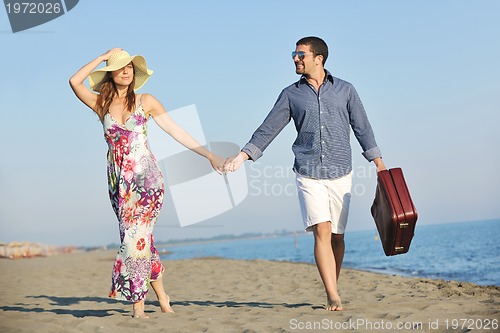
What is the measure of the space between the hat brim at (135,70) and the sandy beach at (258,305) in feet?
6.13

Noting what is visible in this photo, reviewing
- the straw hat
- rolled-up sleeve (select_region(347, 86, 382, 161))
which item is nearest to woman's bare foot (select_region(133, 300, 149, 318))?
the straw hat

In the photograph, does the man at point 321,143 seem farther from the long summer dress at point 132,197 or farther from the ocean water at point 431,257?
the ocean water at point 431,257

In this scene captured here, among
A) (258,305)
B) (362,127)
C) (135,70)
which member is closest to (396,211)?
(362,127)

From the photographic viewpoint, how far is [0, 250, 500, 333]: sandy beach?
13.5ft

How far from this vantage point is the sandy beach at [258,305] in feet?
13.5

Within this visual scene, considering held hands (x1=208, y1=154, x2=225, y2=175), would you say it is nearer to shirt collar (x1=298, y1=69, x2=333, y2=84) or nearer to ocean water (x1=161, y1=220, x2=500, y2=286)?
shirt collar (x1=298, y1=69, x2=333, y2=84)

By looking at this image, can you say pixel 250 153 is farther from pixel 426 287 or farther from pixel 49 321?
pixel 426 287

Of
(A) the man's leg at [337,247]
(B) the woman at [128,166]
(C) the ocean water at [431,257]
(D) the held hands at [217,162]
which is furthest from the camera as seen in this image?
(C) the ocean water at [431,257]

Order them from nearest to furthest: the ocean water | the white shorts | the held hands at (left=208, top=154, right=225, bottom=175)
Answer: the white shorts
the held hands at (left=208, top=154, right=225, bottom=175)
the ocean water

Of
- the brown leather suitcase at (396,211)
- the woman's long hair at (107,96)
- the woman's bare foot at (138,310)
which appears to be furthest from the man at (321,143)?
the woman's bare foot at (138,310)

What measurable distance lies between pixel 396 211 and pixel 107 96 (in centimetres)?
242

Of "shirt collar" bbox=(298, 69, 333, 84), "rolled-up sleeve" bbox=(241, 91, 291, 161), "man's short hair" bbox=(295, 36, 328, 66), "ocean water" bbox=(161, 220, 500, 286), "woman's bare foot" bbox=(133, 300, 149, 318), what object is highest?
"man's short hair" bbox=(295, 36, 328, 66)

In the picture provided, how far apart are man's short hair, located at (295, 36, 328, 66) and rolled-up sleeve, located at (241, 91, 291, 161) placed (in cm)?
43

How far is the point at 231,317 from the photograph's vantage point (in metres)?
4.88
